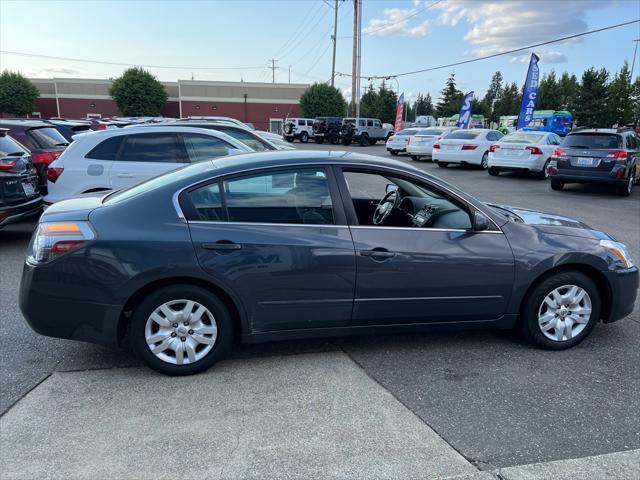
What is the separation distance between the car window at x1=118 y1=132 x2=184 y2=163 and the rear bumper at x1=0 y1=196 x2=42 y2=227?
4.75ft

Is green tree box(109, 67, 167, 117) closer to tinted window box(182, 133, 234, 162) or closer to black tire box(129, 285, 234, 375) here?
tinted window box(182, 133, 234, 162)

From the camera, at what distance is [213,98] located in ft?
197

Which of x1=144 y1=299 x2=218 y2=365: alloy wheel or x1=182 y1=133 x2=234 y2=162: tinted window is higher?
x1=182 y1=133 x2=234 y2=162: tinted window

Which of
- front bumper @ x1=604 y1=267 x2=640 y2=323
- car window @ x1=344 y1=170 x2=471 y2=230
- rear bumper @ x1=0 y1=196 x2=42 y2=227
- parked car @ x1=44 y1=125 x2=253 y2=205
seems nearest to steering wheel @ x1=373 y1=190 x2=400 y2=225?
car window @ x1=344 y1=170 x2=471 y2=230

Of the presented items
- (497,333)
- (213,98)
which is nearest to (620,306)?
(497,333)

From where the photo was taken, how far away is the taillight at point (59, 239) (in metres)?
3.32

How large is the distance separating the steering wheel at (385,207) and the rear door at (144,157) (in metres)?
3.75

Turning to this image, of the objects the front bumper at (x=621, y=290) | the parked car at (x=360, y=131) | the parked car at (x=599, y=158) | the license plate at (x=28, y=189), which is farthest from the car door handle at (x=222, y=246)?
the parked car at (x=360, y=131)

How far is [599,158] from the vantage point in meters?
12.4

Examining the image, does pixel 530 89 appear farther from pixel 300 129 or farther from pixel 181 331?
pixel 181 331

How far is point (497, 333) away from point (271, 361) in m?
2.01

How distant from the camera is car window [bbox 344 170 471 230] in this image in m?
3.82

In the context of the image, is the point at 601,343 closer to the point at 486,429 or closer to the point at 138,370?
the point at 486,429

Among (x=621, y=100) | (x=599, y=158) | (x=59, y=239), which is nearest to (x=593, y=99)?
(x=621, y=100)
